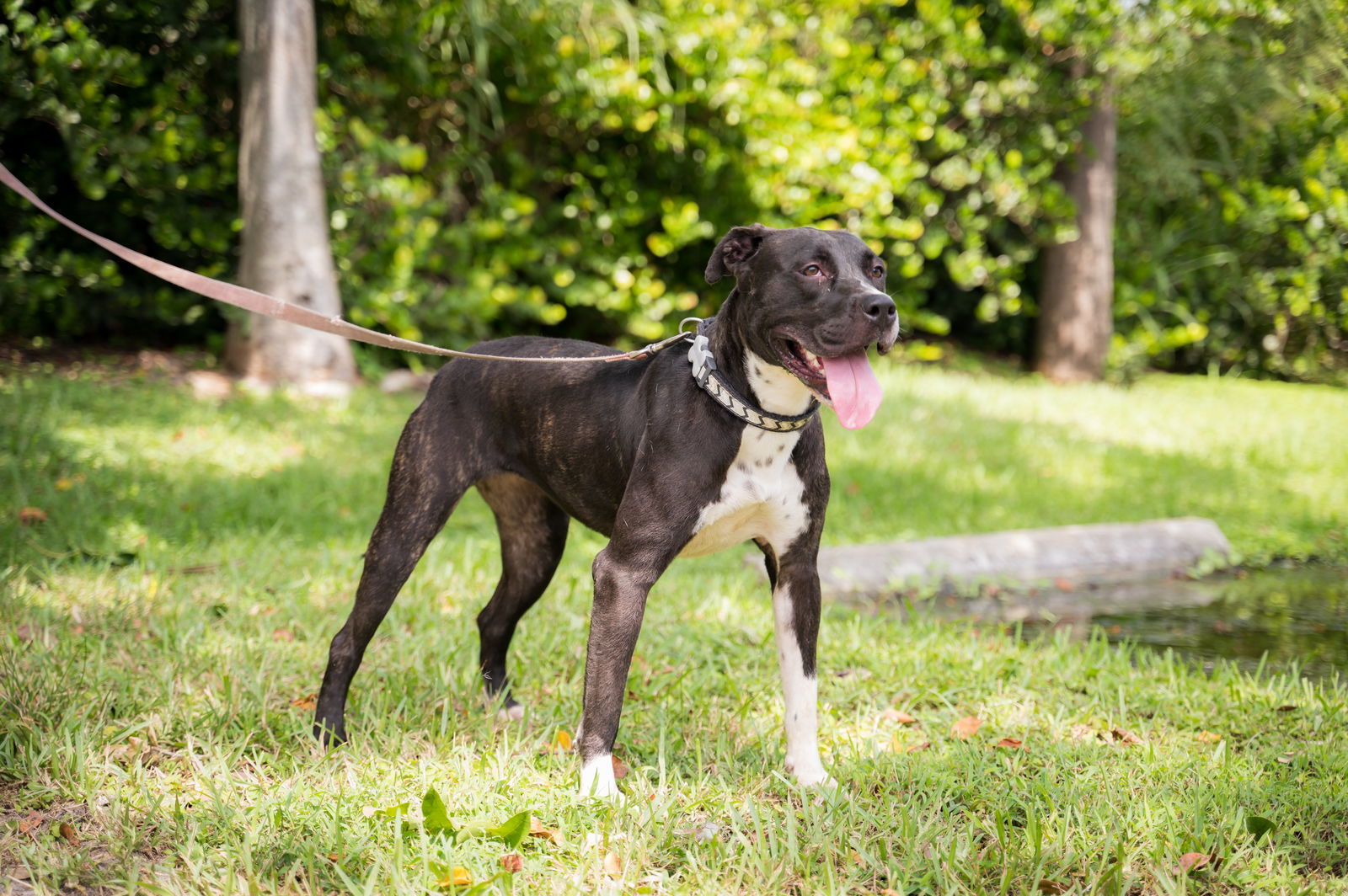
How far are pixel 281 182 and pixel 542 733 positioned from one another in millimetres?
6325

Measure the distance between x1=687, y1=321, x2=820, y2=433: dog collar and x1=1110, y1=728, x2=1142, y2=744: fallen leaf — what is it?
155 centimetres

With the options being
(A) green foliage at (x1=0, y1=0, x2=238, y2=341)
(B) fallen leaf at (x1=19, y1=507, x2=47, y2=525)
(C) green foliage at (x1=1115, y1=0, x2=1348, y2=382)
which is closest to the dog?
(B) fallen leaf at (x1=19, y1=507, x2=47, y2=525)

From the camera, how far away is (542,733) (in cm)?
330

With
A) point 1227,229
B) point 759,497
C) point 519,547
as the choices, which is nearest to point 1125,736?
point 759,497

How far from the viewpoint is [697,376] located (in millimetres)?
2881

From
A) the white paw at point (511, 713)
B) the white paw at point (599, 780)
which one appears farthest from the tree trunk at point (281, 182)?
the white paw at point (599, 780)

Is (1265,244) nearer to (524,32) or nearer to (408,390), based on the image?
(524,32)

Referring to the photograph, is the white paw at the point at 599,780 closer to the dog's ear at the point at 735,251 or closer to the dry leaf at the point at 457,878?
the dry leaf at the point at 457,878

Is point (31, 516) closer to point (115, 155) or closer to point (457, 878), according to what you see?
point (457, 878)

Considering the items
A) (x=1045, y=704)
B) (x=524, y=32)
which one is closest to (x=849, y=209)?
(x=524, y=32)

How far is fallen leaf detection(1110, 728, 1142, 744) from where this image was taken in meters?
3.40

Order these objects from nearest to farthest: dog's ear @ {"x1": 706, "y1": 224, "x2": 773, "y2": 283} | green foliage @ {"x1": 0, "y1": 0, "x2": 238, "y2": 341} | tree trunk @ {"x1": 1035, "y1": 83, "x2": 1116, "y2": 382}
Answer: dog's ear @ {"x1": 706, "y1": 224, "x2": 773, "y2": 283}
green foliage @ {"x1": 0, "y1": 0, "x2": 238, "y2": 341}
tree trunk @ {"x1": 1035, "y1": 83, "x2": 1116, "y2": 382}

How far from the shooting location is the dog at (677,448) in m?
2.76

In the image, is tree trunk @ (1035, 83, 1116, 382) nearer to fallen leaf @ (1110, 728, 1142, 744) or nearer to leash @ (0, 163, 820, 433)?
fallen leaf @ (1110, 728, 1142, 744)
